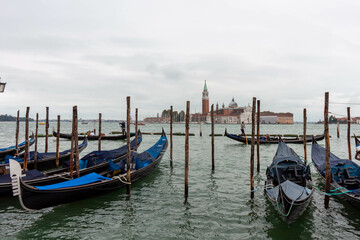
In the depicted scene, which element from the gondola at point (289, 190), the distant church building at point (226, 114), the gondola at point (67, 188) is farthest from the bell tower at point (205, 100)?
the gondola at point (289, 190)

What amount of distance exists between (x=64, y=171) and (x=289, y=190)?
6.32m

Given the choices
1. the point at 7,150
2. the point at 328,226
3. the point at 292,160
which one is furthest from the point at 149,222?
the point at 7,150

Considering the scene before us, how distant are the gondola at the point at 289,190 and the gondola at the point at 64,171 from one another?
487 centimetres

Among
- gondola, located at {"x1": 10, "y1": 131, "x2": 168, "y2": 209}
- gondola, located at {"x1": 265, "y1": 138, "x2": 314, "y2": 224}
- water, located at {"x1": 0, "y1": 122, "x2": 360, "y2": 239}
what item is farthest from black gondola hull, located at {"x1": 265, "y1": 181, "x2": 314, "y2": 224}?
gondola, located at {"x1": 10, "y1": 131, "x2": 168, "y2": 209}

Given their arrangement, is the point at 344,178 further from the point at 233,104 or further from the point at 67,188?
the point at 233,104

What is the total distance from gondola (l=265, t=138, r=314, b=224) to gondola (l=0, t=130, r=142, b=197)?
16.0 ft

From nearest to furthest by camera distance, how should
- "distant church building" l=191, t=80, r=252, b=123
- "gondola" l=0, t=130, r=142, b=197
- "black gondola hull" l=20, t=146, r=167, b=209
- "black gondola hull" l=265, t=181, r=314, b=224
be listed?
"black gondola hull" l=265, t=181, r=314, b=224
"black gondola hull" l=20, t=146, r=167, b=209
"gondola" l=0, t=130, r=142, b=197
"distant church building" l=191, t=80, r=252, b=123

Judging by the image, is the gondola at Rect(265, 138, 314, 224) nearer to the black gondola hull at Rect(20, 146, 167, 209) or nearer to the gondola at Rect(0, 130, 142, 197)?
the black gondola hull at Rect(20, 146, 167, 209)

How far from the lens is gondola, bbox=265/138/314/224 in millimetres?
4637

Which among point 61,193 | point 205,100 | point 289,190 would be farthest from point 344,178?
point 205,100

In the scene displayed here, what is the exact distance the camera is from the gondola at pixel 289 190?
4637mm

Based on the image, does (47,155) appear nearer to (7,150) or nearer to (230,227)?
(7,150)

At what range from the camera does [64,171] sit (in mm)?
7855

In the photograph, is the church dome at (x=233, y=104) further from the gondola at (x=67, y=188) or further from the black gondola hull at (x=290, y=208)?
the black gondola hull at (x=290, y=208)
